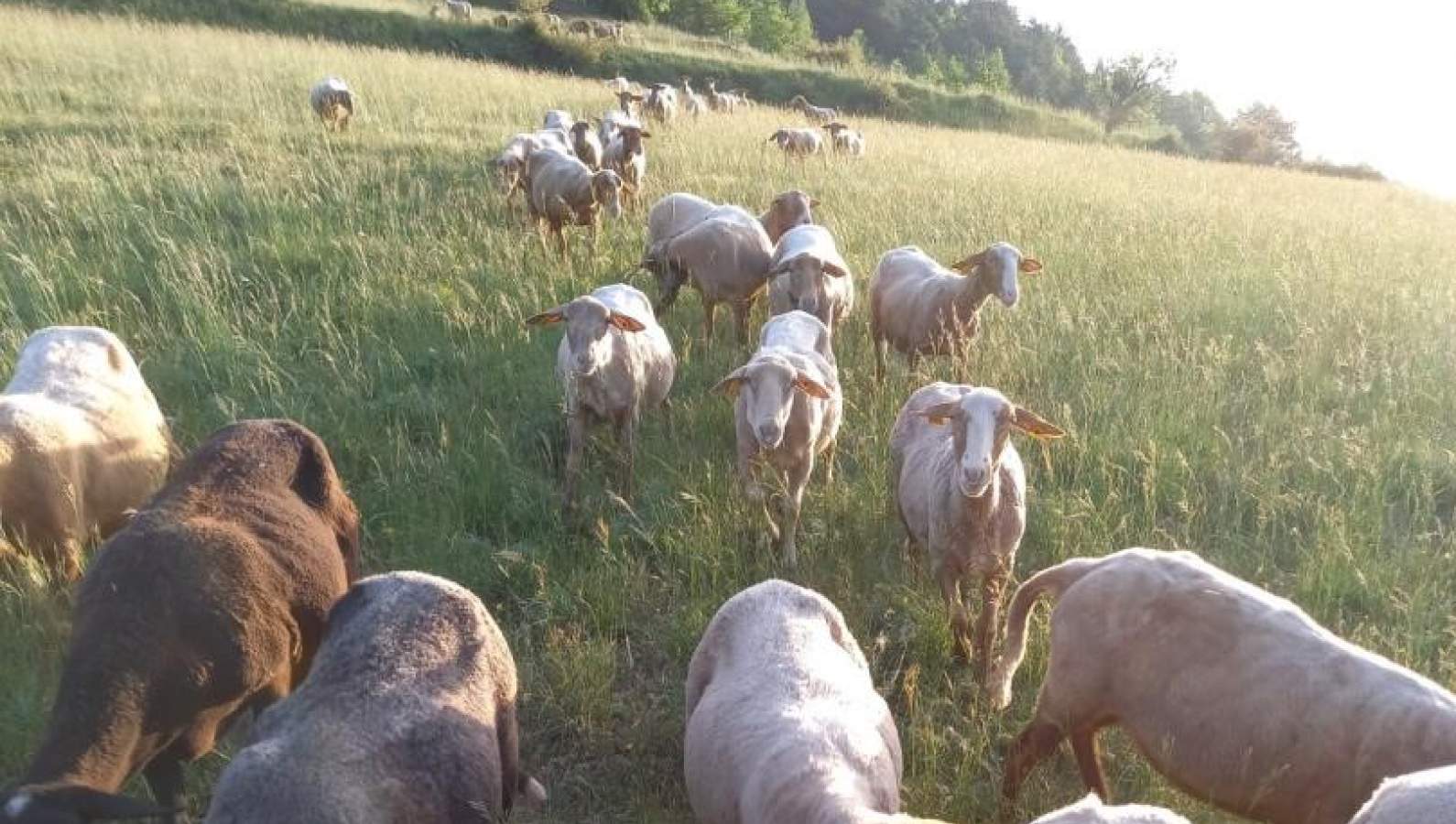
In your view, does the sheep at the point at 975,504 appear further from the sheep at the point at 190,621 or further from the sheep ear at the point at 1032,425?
the sheep at the point at 190,621

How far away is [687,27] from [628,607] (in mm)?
57859

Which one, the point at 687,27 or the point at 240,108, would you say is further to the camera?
the point at 687,27

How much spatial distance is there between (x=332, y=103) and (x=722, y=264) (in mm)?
9960

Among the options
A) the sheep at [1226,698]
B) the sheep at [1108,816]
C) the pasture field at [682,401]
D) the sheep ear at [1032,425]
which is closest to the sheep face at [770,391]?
the pasture field at [682,401]

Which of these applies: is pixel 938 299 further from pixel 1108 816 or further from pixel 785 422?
pixel 1108 816

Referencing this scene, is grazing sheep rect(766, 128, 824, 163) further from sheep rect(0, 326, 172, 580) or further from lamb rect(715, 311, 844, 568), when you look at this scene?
sheep rect(0, 326, 172, 580)

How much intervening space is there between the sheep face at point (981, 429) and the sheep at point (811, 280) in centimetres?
330

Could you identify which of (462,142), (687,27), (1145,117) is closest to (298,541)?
(462,142)

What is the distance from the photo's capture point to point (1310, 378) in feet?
24.5

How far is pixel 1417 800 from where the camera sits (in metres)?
2.60

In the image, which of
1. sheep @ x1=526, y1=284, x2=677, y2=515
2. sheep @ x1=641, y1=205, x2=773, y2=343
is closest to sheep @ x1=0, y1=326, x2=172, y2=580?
sheep @ x1=526, y1=284, x2=677, y2=515

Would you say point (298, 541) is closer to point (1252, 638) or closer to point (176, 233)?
point (1252, 638)

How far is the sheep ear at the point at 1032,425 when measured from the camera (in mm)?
4688

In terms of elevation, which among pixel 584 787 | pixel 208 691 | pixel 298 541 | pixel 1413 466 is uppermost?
pixel 1413 466
